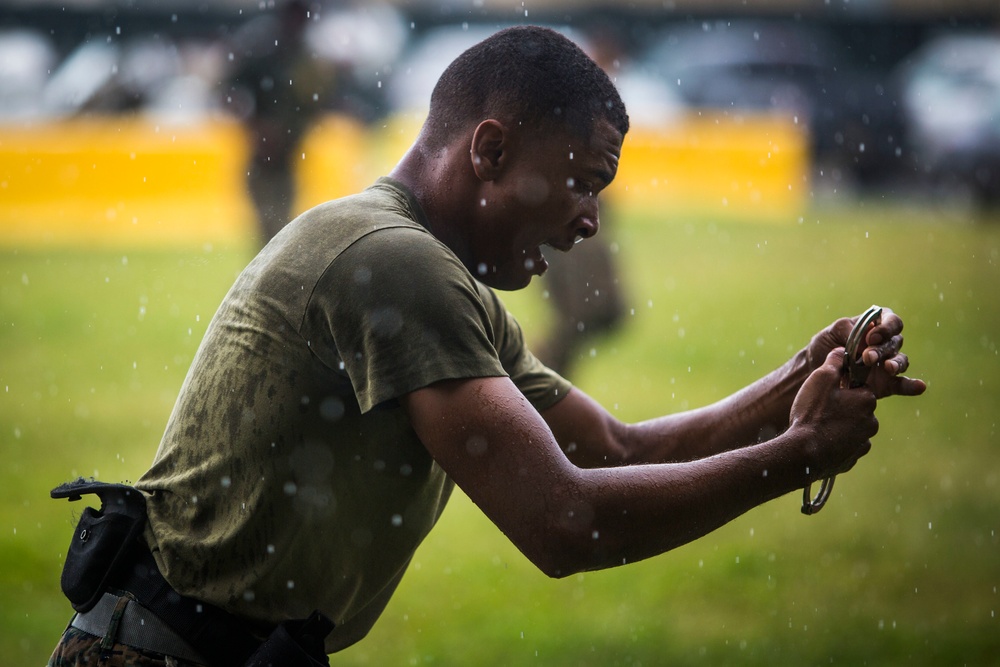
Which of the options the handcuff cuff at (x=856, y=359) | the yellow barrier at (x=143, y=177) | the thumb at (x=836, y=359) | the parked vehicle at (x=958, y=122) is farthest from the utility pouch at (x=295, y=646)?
the parked vehicle at (x=958, y=122)

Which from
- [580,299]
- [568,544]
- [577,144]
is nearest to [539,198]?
[577,144]

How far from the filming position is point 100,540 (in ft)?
7.30

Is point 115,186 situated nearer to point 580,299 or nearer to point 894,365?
point 580,299

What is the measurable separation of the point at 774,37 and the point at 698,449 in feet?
73.3

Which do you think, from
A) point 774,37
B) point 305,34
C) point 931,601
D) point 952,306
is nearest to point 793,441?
point 931,601

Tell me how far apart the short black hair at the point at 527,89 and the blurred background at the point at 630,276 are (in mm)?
2553

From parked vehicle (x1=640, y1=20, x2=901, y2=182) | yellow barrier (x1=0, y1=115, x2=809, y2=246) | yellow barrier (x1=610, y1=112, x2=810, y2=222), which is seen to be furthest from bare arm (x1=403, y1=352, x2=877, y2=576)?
parked vehicle (x1=640, y1=20, x2=901, y2=182)

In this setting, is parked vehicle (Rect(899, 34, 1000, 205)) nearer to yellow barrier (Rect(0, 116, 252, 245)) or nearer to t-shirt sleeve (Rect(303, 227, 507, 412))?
yellow barrier (Rect(0, 116, 252, 245))

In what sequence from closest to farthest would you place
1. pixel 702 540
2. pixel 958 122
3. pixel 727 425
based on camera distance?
1. pixel 727 425
2. pixel 702 540
3. pixel 958 122

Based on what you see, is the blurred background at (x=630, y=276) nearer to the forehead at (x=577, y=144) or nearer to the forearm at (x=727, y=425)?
the forearm at (x=727, y=425)

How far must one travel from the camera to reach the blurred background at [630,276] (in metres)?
4.88

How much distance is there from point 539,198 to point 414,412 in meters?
0.56

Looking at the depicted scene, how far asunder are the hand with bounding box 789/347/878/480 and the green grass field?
1.60m

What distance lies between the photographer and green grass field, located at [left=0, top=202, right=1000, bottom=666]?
4.59 metres
